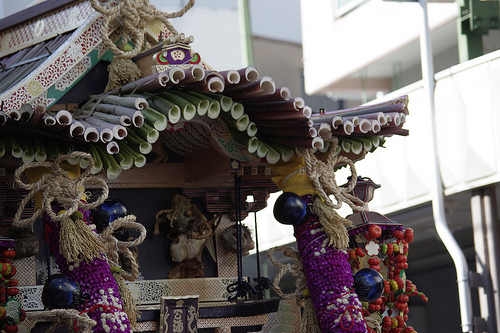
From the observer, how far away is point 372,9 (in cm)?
1102

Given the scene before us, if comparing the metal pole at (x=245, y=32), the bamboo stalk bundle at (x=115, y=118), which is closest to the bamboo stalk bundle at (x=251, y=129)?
the bamboo stalk bundle at (x=115, y=118)

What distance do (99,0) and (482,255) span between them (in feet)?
18.9

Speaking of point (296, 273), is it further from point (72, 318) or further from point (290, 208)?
point (72, 318)

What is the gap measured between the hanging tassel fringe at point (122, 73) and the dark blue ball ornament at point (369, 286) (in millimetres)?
1717

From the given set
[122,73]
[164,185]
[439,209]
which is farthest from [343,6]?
[122,73]

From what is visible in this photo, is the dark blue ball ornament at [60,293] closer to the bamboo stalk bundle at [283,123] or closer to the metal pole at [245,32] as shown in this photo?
the bamboo stalk bundle at [283,123]

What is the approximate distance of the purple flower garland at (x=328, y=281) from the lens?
436 cm

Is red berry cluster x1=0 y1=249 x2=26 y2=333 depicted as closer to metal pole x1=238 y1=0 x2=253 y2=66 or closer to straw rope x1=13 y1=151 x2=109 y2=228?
straw rope x1=13 y1=151 x2=109 y2=228

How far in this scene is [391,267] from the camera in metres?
4.84

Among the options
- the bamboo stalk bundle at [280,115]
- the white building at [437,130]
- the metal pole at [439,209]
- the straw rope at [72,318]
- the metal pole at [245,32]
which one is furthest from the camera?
the metal pole at [245,32]

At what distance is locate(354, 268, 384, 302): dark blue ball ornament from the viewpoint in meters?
4.48

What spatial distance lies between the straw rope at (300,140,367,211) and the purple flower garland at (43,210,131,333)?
1.22 meters

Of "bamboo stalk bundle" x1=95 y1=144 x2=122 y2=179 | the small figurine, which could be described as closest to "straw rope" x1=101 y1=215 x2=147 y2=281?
"bamboo stalk bundle" x1=95 y1=144 x2=122 y2=179

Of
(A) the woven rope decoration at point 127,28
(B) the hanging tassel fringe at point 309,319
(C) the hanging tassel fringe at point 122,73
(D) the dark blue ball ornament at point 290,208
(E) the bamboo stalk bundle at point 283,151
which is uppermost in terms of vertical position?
(A) the woven rope decoration at point 127,28
